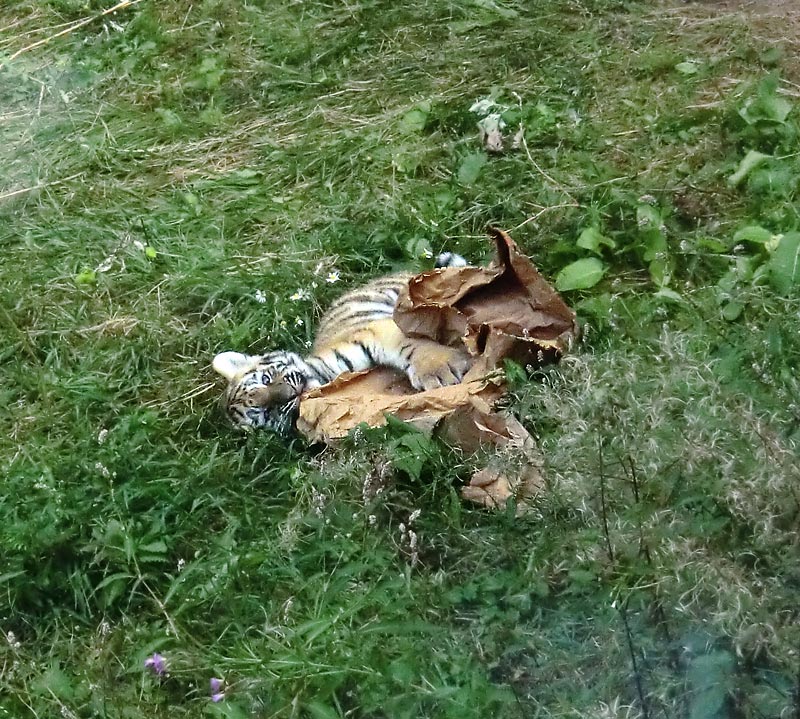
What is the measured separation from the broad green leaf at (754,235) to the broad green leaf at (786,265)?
15cm

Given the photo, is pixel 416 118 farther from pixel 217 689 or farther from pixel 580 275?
pixel 217 689

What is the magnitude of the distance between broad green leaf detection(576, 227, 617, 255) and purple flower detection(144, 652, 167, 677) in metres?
2.44

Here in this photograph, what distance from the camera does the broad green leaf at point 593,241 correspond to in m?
4.15

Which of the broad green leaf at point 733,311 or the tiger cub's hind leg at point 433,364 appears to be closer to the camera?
the broad green leaf at point 733,311

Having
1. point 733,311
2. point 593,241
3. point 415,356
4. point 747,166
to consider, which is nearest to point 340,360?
point 415,356

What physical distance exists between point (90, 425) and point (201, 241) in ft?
4.42

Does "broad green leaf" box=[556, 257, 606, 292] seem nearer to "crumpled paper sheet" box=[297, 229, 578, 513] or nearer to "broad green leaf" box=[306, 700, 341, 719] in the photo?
"crumpled paper sheet" box=[297, 229, 578, 513]

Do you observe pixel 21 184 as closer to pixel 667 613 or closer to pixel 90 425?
pixel 90 425

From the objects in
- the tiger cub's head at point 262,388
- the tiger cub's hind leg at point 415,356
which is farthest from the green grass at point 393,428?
the tiger cub's hind leg at point 415,356

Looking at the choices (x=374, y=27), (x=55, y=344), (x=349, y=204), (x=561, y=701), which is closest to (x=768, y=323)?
(x=561, y=701)

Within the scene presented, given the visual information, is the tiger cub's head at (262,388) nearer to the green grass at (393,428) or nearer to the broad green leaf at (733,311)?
the green grass at (393,428)

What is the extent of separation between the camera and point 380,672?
8.68 ft

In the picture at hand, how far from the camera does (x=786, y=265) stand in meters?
3.62

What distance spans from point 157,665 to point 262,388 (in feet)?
4.42
